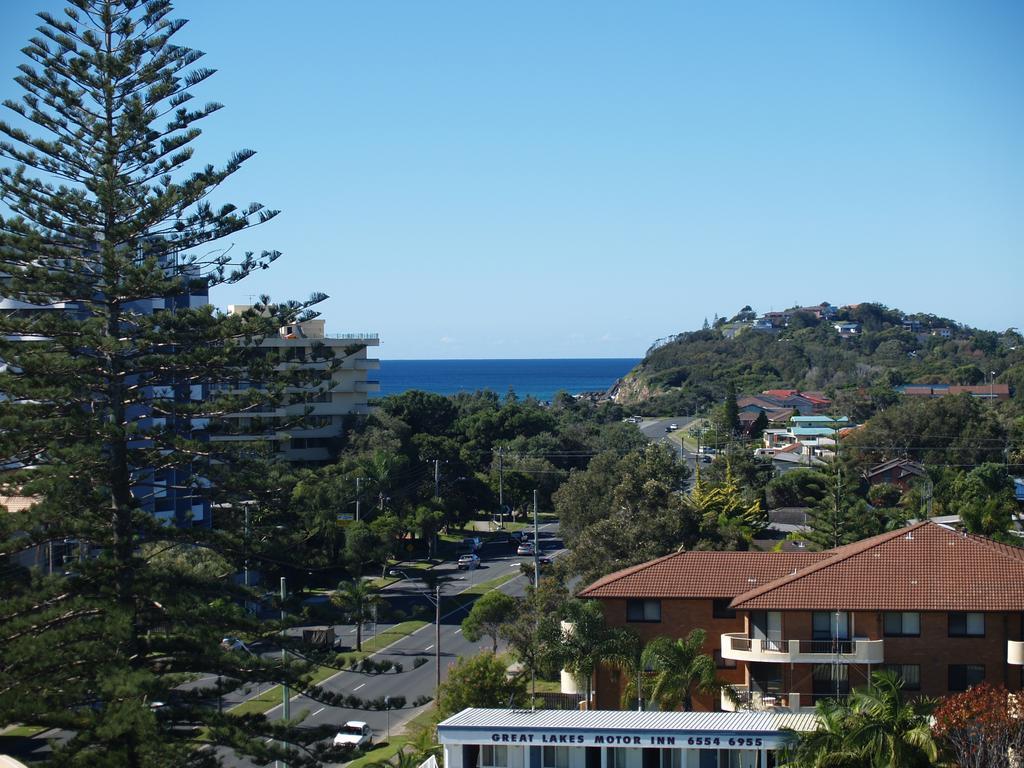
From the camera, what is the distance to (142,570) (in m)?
16.6

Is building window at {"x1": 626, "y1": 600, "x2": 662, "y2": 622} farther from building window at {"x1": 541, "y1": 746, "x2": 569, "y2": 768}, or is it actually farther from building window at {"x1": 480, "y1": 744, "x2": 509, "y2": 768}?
building window at {"x1": 480, "y1": 744, "x2": 509, "y2": 768}

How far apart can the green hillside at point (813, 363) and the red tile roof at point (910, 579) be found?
97044mm

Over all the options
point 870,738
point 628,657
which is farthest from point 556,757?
point 870,738

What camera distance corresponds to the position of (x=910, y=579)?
967 inches

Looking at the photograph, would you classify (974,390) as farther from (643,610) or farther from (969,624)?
(643,610)

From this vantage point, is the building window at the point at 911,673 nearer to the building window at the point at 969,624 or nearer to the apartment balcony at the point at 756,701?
the building window at the point at 969,624

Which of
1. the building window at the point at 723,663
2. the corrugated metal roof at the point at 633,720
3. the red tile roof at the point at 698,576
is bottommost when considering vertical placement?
the building window at the point at 723,663

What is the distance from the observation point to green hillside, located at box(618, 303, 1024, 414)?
141100mm

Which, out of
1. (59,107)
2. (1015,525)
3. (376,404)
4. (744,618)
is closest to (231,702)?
(744,618)

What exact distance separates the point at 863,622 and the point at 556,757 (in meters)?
7.15

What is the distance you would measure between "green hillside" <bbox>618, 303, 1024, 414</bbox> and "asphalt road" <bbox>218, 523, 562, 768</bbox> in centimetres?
8413

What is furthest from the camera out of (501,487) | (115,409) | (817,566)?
(501,487)

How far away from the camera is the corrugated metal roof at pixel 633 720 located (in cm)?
1973

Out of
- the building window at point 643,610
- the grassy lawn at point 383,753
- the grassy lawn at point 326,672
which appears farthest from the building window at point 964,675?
the grassy lawn at point 326,672
